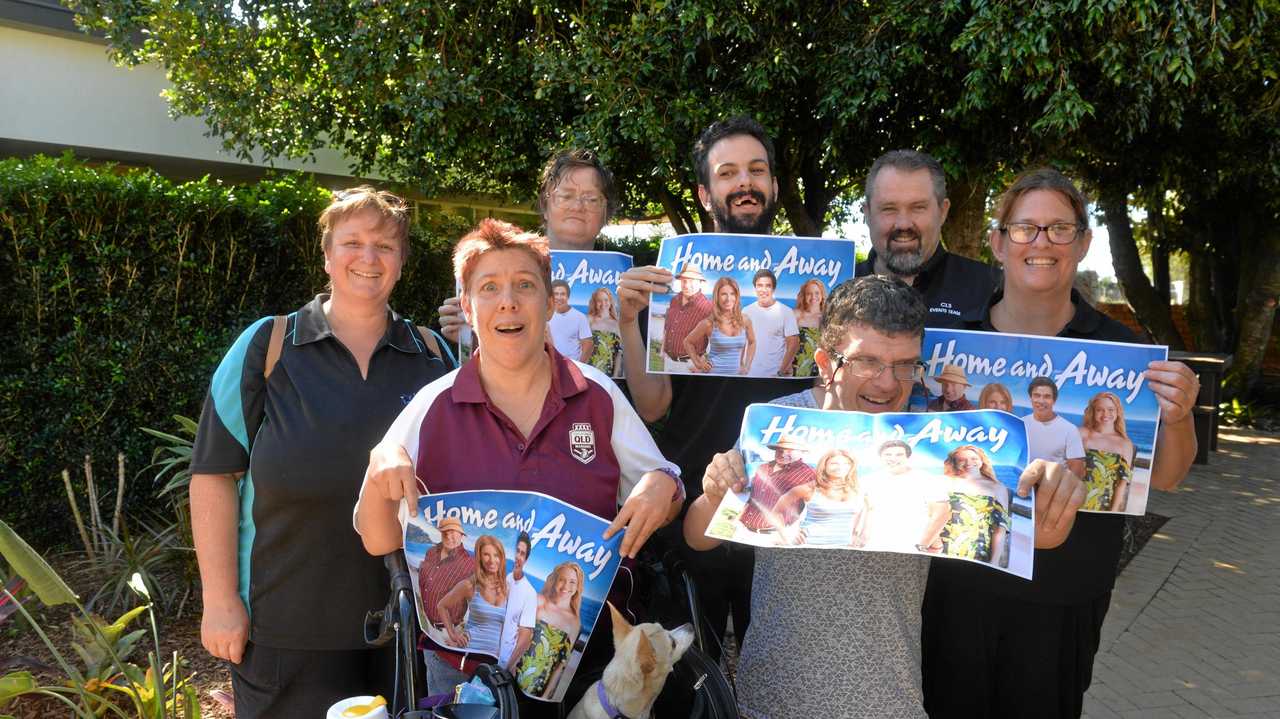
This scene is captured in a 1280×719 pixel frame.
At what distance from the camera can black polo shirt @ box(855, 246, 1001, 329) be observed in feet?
9.14

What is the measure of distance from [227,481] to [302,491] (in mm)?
244

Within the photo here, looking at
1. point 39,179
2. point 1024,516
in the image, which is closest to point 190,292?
point 39,179

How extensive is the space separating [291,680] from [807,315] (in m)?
1.87

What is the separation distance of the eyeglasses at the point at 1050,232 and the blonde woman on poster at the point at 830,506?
3.08 feet

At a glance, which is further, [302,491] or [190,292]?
[190,292]

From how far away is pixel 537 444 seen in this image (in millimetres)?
2092

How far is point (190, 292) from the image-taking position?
5.69 meters

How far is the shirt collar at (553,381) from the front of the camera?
2104 mm

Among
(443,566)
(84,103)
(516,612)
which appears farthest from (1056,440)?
(84,103)

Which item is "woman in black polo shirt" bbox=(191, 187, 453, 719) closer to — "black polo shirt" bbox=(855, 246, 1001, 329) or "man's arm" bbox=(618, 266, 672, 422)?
"man's arm" bbox=(618, 266, 672, 422)

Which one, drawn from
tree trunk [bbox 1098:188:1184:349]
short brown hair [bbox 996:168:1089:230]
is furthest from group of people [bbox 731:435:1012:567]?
tree trunk [bbox 1098:188:1184:349]

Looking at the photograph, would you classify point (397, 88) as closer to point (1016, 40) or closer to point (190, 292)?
point (190, 292)

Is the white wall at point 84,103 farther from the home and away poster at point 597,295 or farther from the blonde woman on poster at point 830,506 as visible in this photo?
the blonde woman on poster at point 830,506

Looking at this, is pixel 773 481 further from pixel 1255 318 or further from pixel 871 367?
pixel 1255 318
